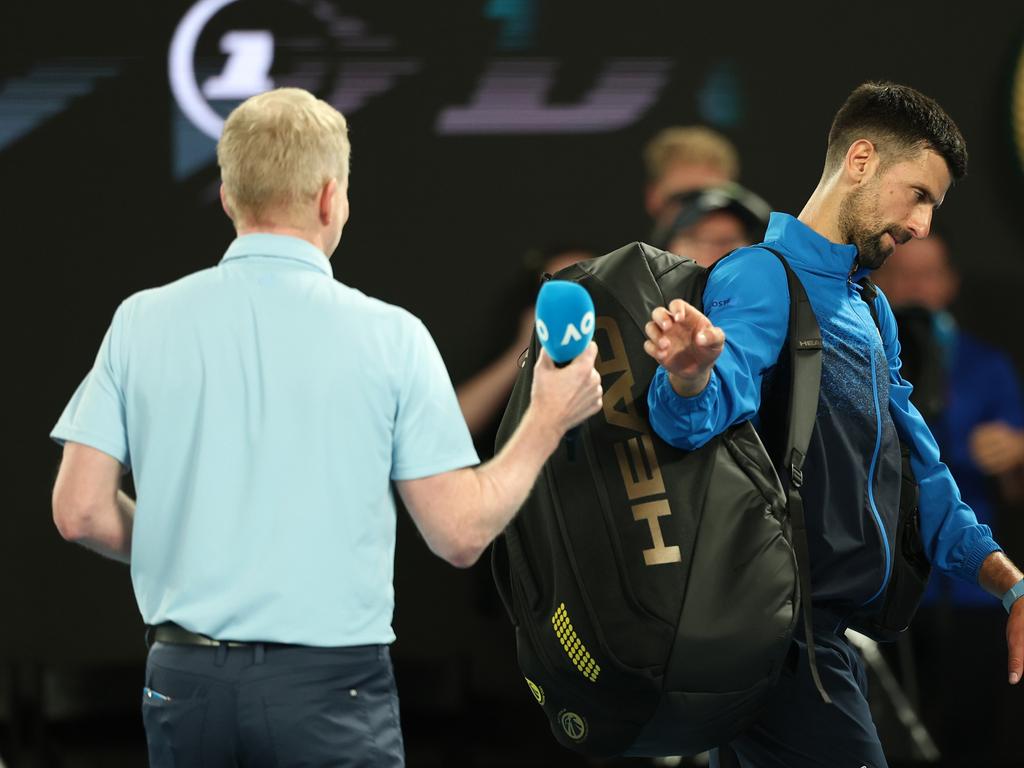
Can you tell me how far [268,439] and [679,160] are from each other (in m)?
3.73

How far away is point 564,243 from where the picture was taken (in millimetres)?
5629

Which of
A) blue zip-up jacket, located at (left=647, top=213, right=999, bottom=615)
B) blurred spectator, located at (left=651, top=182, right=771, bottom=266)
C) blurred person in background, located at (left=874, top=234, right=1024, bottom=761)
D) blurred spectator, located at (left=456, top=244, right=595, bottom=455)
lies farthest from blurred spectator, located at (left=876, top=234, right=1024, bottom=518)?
blue zip-up jacket, located at (left=647, top=213, right=999, bottom=615)

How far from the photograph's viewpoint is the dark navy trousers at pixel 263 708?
2.13 m

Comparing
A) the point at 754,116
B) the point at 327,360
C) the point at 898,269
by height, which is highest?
the point at 327,360

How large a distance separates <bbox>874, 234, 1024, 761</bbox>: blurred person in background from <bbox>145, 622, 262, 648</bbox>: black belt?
3.98 m

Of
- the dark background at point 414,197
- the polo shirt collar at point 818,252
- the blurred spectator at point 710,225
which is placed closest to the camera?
the polo shirt collar at point 818,252

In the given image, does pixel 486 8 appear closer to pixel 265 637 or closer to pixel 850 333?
pixel 850 333

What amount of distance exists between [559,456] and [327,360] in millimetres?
690

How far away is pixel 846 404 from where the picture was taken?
2766mm

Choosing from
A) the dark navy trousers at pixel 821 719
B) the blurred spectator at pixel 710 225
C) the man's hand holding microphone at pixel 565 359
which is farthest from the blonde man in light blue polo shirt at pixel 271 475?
the blurred spectator at pixel 710 225

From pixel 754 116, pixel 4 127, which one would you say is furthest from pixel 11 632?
pixel 754 116

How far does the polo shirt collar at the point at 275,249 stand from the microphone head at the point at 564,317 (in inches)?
Answer: 13.4

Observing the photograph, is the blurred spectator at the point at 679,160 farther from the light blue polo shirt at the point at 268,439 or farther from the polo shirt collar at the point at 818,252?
the light blue polo shirt at the point at 268,439

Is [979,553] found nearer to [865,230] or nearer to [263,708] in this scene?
[865,230]
